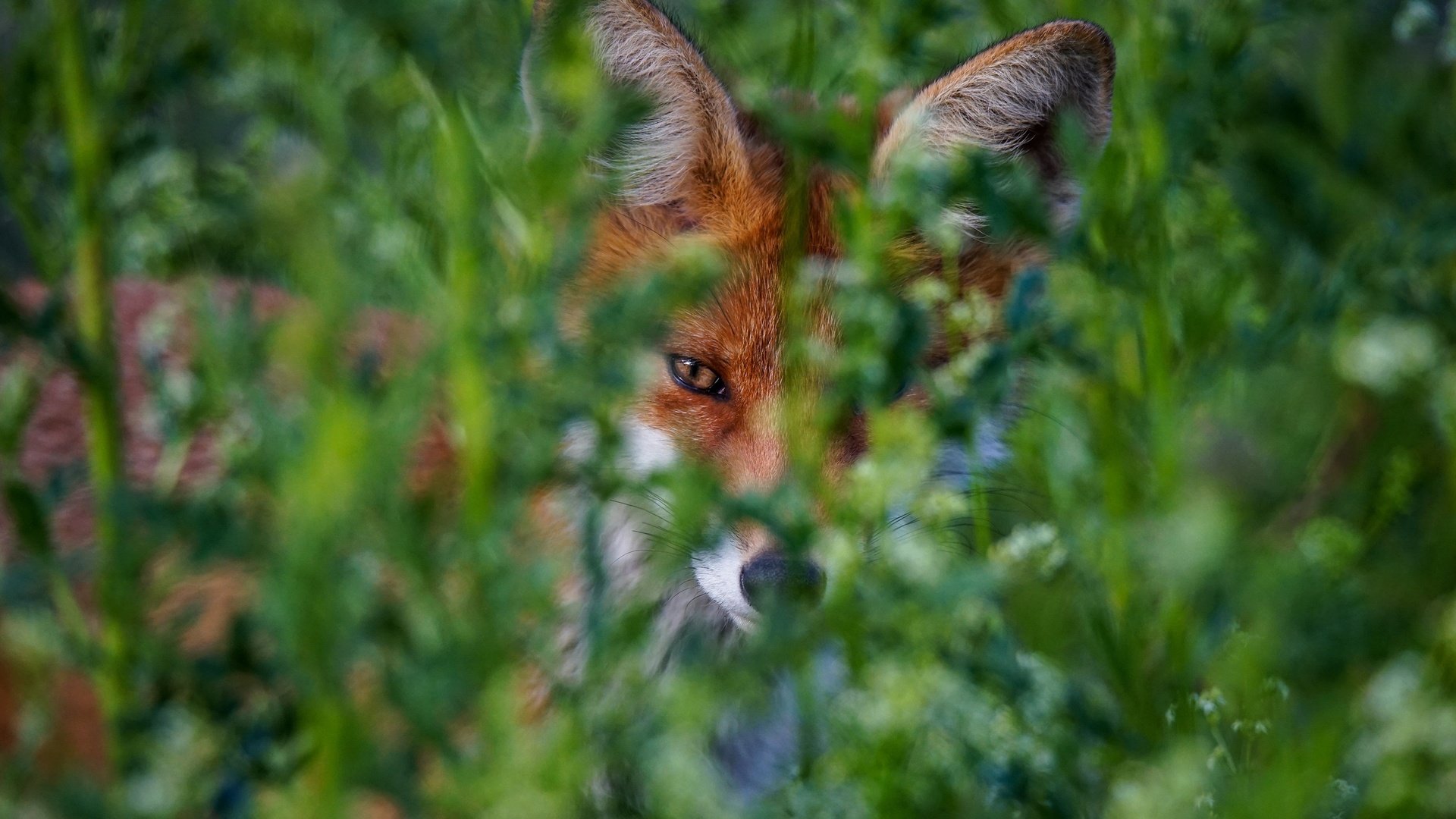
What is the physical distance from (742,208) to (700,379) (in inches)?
17.3

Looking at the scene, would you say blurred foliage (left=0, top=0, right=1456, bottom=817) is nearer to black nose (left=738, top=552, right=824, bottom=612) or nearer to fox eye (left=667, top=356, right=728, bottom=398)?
black nose (left=738, top=552, right=824, bottom=612)

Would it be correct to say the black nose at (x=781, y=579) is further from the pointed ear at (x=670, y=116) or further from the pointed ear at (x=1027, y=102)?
the pointed ear at (x=670, y=116)

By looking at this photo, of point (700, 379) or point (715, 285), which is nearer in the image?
point (715, 285)

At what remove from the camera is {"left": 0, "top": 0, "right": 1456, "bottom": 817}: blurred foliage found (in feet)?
4.49

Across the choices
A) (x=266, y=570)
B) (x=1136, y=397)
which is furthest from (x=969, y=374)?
(x=266, y=570)

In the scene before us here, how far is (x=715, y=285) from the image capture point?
288cm

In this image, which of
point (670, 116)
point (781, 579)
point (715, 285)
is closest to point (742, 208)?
point (670, 116)

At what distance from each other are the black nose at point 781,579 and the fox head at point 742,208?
1 cm

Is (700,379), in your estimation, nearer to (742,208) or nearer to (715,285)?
(715,285)

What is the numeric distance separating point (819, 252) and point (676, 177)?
0.40m

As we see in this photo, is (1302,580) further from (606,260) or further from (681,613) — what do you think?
(606,260)

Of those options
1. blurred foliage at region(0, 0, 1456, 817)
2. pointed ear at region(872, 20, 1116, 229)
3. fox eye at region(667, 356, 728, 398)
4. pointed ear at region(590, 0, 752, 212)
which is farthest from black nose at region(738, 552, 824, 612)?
pointed ear at region(590, 0, 752, 212)

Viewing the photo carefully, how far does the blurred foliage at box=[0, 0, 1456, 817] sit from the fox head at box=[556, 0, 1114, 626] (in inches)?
6.1

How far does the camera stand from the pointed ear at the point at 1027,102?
8.98ft
